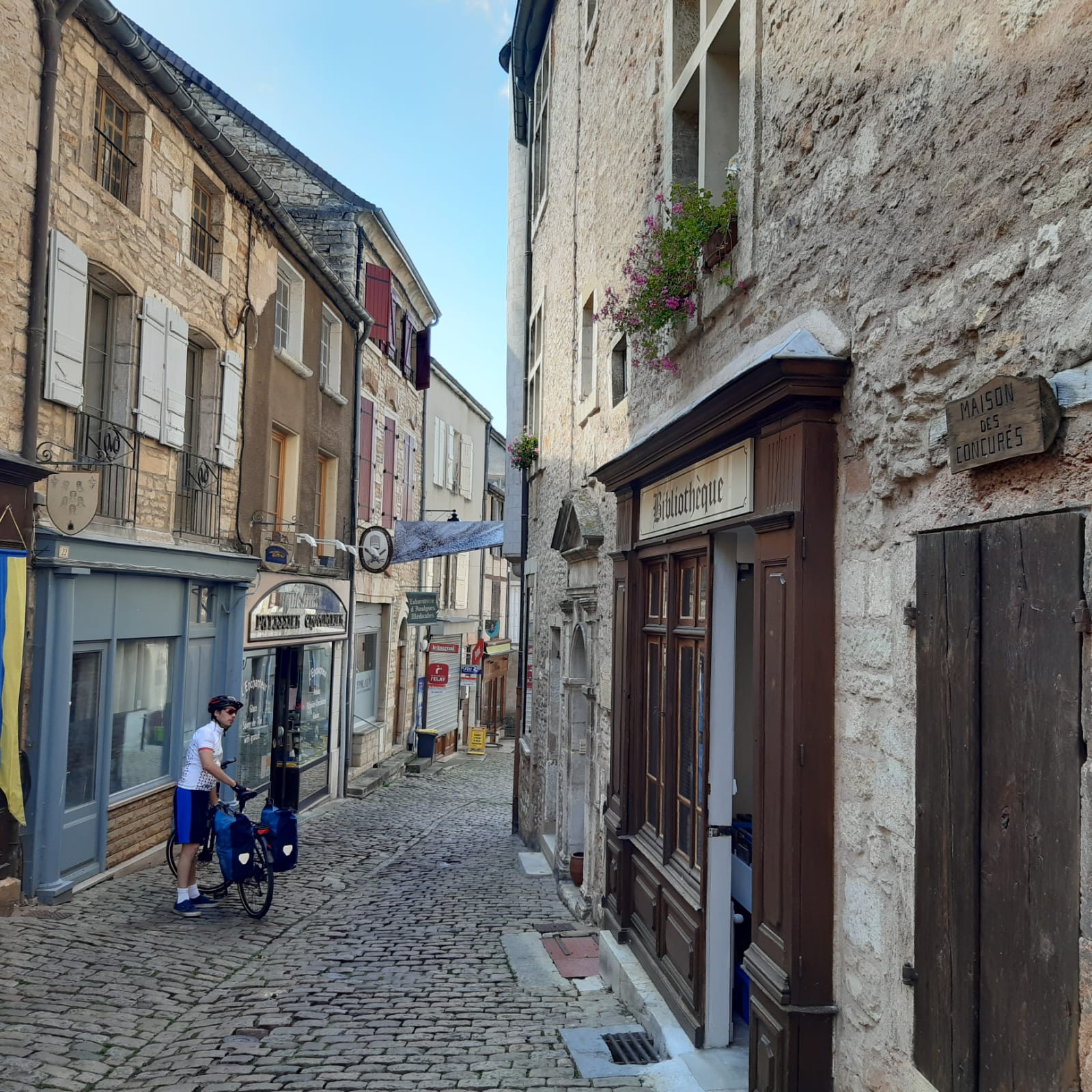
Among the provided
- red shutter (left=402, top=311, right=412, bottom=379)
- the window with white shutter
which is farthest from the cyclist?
the window with white shutter

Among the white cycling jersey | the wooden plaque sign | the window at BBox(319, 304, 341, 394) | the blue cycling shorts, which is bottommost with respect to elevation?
the blue cycling shorts

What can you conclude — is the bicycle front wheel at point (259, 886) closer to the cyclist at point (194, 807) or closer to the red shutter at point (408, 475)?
the cyclist at point (194, 807)

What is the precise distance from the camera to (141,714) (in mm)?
9094

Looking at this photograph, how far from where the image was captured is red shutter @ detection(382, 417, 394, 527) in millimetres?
18672

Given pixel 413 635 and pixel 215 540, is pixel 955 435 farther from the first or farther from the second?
pixel 413 635

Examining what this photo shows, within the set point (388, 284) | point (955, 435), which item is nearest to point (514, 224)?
point (388, 284)

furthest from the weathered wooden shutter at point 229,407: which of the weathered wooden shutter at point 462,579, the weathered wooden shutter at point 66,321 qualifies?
the weathered wooden shutter at point 462,579

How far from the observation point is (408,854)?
37.7 ft

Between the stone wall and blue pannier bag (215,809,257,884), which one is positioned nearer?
blue pannier bag (215,809,257,884)

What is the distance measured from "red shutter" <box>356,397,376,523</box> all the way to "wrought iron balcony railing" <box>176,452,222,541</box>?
5.86m

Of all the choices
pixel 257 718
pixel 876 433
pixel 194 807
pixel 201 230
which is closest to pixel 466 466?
pixel 257 718

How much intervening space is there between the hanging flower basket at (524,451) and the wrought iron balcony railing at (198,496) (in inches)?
155

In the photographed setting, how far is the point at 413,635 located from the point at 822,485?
19.2m

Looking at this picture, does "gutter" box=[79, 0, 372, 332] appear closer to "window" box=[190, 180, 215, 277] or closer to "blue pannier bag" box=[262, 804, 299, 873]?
"window" box=[190, 180, 215, 277]
